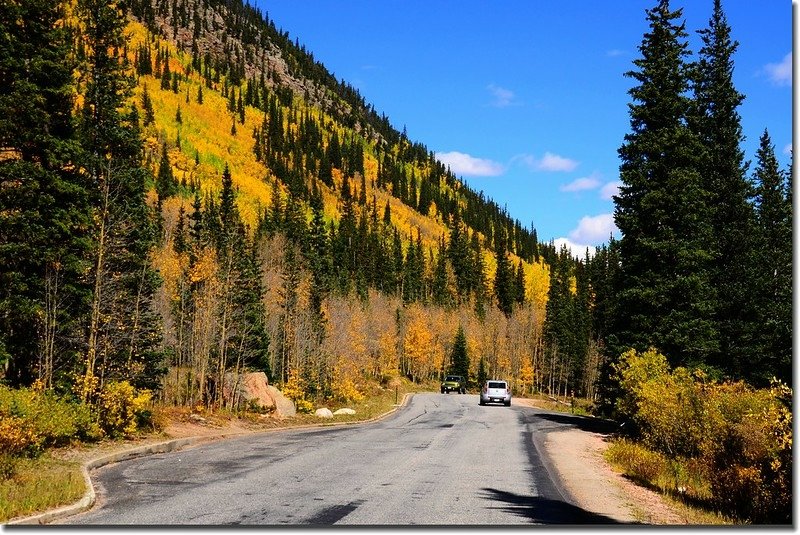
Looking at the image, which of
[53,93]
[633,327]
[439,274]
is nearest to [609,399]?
[633,327]

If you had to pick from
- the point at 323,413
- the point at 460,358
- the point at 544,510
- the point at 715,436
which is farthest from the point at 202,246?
the point at 460,358

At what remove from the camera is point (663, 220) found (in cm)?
2508

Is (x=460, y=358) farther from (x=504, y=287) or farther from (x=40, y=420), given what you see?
(x=40, y=420)

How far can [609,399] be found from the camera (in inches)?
1024

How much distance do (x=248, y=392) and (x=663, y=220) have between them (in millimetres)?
22909

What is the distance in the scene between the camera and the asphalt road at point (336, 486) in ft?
30.1

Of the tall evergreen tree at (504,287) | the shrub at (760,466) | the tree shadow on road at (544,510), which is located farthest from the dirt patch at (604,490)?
the tall evergreen tree at (504,287)

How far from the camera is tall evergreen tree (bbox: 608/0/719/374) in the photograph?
2391 cm

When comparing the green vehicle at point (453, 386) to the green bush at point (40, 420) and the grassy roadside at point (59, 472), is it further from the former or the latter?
the green bush at point (40, 420)

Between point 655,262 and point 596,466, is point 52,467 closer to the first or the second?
point 596,466

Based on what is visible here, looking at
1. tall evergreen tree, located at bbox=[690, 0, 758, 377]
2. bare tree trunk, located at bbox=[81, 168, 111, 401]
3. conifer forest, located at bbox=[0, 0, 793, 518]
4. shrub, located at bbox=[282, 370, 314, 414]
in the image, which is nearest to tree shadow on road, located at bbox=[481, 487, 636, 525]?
conifer forest, located at bbox=[0, 0, 793, 518]

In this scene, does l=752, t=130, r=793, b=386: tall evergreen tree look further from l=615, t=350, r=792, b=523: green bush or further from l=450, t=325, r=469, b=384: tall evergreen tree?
l=450, t=325, r=469, b=384: tall evergreen tree

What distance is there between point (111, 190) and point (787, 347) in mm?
23934

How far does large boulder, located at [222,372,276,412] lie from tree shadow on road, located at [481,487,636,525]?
2356 centimetres
